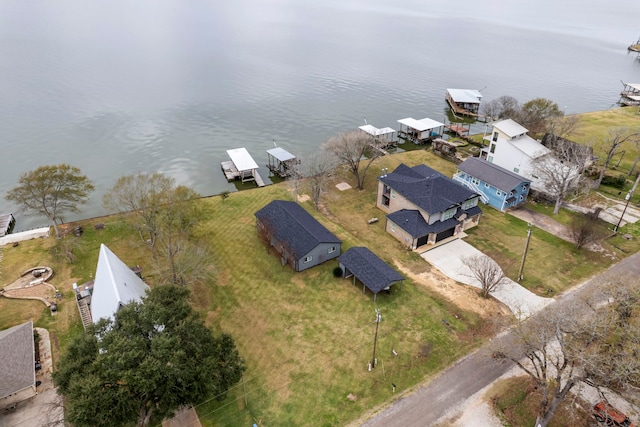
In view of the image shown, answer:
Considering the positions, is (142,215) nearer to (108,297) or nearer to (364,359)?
(108,297)

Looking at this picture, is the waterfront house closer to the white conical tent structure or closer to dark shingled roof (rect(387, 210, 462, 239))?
the white conical tent structure

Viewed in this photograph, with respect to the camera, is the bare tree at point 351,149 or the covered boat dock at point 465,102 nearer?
the bare tree at point 351,149

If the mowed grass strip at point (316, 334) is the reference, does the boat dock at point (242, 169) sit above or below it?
above

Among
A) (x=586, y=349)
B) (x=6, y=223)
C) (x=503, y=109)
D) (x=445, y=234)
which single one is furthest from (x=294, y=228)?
(x=503, y=109)

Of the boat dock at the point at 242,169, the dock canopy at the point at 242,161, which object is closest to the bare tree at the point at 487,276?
the boat dock at the point at 242,169

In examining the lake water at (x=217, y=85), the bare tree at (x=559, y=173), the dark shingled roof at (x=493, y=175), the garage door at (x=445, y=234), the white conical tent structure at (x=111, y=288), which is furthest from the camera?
the lake water at (x=217, y=85)

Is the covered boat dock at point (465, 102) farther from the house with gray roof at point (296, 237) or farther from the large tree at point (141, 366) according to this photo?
the large tree at point (141, 366)

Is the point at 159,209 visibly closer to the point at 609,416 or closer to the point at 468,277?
the point at 468,277

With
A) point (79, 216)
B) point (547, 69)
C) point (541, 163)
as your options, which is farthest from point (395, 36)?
point (79, 216)
